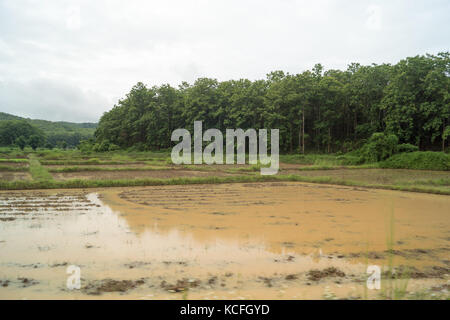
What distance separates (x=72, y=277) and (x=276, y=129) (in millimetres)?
31108

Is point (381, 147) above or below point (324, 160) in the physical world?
above

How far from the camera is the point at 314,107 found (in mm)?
34125

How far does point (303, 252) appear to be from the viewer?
5512 millimetres

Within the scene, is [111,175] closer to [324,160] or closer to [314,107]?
[324,160]

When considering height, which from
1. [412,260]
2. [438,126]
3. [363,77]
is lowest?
[412,260]

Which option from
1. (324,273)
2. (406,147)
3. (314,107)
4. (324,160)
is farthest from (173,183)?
(314,107)

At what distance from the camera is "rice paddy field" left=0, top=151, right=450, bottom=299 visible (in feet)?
13.1

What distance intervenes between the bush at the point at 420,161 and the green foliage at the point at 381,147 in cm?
69

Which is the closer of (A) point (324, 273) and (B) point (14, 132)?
(A) point (324, 273)

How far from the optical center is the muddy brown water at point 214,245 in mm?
4027

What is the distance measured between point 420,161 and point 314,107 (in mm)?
14017

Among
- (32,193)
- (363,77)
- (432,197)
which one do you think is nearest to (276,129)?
(363,77)

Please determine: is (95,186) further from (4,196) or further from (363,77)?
(363,77)

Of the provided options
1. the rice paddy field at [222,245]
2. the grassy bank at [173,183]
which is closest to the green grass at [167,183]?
the grassy bank at [173,183]
